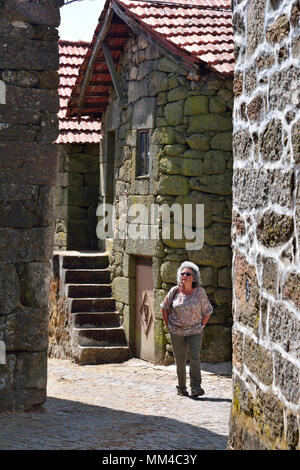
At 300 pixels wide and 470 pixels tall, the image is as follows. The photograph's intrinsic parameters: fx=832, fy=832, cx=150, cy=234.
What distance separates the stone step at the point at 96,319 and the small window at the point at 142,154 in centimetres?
233

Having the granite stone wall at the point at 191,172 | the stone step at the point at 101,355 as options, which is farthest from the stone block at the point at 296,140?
the stone step at the point at 101,355

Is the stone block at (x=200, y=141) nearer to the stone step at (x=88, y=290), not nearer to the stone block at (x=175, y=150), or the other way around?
the stone block at (x=175, y=150)

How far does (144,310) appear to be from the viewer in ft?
41.5

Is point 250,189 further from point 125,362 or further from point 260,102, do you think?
point 125,362

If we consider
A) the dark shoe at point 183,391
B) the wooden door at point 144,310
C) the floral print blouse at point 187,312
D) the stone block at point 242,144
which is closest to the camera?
the stone block at point 242,144

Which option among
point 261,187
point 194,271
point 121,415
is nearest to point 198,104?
point 194,271

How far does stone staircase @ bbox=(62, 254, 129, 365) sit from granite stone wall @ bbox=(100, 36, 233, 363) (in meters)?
1.08

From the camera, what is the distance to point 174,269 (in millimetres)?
11844

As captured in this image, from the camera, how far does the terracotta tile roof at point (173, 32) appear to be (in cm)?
1130

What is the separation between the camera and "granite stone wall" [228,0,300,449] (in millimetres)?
3551

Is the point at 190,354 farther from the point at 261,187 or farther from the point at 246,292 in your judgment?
the point at 261,187

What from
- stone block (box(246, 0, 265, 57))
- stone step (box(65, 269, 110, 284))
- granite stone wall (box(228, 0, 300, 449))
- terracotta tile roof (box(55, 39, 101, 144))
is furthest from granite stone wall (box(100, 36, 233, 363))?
stone block (box(246, 0, 265, 57))

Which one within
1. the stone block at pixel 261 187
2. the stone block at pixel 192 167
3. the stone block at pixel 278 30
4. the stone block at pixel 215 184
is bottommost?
the stone block at pixel 261 187

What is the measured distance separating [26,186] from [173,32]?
4823mm
